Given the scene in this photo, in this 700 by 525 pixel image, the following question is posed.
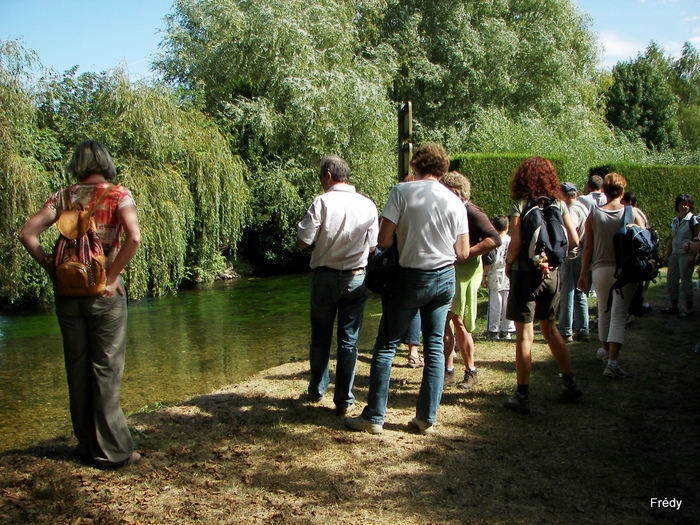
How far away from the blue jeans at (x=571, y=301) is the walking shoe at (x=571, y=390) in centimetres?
281

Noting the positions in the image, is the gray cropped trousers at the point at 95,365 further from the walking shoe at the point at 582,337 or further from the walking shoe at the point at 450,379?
the walking shoe at the point at 582,337

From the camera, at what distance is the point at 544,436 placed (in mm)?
5012

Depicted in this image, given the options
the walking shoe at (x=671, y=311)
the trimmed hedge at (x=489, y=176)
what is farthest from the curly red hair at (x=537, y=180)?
the trimmed hedge at (x=489, y=176)

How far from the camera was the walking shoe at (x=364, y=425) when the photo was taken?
16.3 ft

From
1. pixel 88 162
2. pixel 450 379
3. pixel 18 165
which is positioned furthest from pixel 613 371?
pixel 18 165

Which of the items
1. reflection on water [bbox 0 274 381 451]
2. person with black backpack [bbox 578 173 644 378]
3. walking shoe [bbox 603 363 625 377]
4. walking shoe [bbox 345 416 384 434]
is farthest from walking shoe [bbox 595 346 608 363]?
reflection on water [bbox 0 274 381 451]

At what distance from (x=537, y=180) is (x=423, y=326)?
1526 mm

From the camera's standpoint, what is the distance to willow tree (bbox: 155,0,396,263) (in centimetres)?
2461

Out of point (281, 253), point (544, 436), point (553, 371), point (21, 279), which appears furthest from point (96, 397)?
point (281, 253)

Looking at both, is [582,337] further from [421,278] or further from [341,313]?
[421,278]

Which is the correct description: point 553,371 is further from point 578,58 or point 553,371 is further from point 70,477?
point 578,58

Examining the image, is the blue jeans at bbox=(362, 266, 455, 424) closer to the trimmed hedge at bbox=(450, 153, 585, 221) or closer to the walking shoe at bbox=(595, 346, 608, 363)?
the walking shoe at bbox=(595, 346, 608, 363)

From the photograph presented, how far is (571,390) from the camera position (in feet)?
19.0

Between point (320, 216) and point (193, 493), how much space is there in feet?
7.12
